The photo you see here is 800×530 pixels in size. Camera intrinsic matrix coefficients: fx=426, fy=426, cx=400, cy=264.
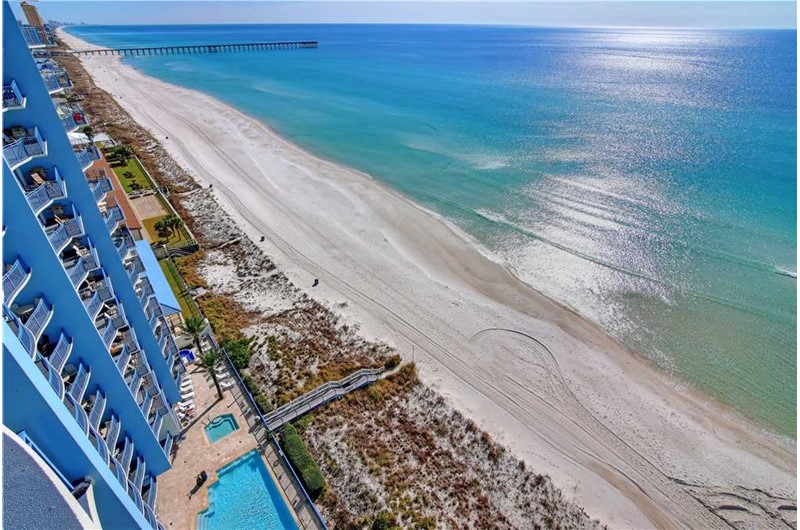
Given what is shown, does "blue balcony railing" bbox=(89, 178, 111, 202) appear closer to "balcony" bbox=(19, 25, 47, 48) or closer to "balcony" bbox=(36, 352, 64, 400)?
"balcony" bbox=(19, 25, 47, 48)

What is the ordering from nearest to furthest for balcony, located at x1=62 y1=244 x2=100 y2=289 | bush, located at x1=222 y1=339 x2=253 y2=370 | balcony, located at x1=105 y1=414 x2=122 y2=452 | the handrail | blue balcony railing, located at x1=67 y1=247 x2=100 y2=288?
blue balcony railing, located at x1=67 y1=247 x2=100 y2=288, balcony, located at x1=62 y1=244 x2=100 y2=289, balcony, located at x1=105 y1=414 x2=122 y2=452, the handrail, bush, located at x1=222 y1=339 x2=253 y2=370

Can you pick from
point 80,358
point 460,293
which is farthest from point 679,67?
point 80,358

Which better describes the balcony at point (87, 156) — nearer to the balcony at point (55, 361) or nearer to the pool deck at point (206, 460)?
the balcony at point (55, 361)

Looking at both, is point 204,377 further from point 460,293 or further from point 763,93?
point 763,93

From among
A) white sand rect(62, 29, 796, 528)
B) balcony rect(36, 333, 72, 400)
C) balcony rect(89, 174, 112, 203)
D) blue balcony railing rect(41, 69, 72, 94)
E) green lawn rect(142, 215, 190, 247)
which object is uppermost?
blue balcony railing rect(41, 69, 72, 94)

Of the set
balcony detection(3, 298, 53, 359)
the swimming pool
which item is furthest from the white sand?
balcony detection(3, 298, 53, 359)

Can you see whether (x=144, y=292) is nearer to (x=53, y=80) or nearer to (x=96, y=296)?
(x=96, y=296)

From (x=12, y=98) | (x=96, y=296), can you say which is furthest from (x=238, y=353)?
(x=12, y=98)

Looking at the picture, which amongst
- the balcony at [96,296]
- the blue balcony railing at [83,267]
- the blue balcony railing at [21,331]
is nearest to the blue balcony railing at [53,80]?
the blue balcony railing at [83,267]
